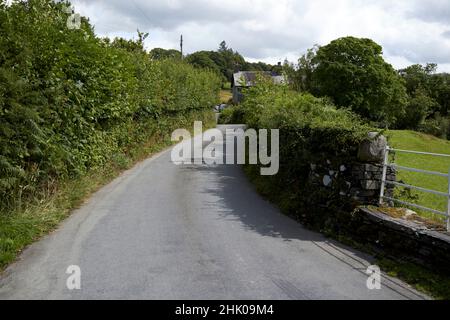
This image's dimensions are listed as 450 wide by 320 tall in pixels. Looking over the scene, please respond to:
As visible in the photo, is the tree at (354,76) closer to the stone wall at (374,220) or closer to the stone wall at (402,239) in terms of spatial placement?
the stone wall at (374,220)

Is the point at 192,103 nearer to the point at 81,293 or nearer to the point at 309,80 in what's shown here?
the point at 309,80

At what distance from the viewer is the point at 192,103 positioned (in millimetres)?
28859

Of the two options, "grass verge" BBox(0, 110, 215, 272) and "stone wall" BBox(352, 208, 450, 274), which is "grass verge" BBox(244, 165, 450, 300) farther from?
"grass verge" BBox(0, 110, 215, 272)

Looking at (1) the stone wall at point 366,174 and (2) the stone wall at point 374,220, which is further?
(1) the stone wall at point 366,174

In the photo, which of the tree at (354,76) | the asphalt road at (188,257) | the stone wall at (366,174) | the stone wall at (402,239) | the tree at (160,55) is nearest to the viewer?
the asphalt road at (188,257)

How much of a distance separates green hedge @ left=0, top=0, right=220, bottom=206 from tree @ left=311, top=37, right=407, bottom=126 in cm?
3188

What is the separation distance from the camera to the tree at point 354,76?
43.2 m

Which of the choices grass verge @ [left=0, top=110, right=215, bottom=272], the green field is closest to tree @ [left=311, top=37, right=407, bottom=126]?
the green field

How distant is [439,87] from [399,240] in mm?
62063

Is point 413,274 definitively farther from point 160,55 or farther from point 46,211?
point 160,55

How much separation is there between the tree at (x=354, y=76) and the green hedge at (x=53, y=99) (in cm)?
3188

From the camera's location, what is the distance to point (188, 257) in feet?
→ 21.4

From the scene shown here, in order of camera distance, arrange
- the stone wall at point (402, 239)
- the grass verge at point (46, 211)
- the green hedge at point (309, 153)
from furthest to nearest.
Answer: the green hedge at point (309, 153) → the grass verge at point (46, 211) → the stone wall at point (402, 239)

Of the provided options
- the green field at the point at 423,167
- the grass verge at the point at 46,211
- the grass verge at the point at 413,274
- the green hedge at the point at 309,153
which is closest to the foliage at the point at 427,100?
the green field at the point at 423,167
